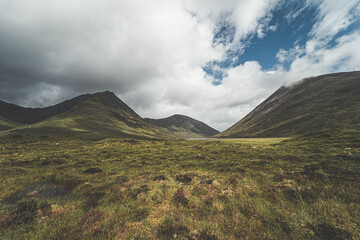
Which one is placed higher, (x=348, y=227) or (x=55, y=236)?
(x=348, y=227)

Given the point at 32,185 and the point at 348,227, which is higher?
the point at 348,227

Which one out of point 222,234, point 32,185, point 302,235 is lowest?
point 32,185

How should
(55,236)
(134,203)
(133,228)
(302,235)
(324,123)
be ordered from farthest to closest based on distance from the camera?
(324,123) → (134,203) → (133,228) → (55,236) → (302,235)

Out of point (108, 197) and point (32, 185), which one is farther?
point (32, 185)

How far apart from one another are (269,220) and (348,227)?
275cm

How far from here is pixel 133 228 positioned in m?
6.45

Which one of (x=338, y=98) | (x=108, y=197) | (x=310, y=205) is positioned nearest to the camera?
(x=310, y=205)

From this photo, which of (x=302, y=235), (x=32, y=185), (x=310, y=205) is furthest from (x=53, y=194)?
(x=310, y=205)

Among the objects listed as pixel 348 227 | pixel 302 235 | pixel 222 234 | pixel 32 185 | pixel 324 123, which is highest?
pixel 324 123

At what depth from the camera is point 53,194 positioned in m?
10.5

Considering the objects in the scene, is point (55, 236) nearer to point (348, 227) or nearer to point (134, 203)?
point (134, 203)

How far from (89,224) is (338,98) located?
269 meters

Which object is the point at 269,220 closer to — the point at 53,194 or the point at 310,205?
the point at 310,205

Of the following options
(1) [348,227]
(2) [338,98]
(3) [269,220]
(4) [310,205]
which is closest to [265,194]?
(4) [310,205]
